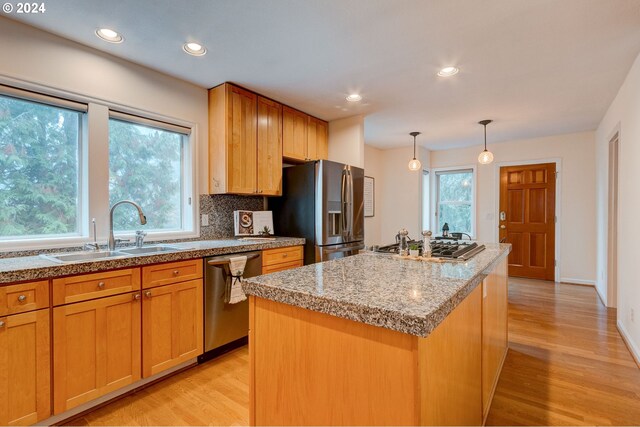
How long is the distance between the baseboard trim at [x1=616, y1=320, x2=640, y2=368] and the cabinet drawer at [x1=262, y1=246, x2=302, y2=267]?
2.83 m

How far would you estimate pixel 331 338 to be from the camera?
35.6 inches

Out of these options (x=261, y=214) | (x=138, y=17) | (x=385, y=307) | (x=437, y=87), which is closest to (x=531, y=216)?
(x=437, y=87)

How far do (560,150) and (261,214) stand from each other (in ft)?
15.7

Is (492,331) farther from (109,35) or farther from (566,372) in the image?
(109,35)

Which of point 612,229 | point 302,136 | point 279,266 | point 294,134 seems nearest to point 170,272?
point 279,266

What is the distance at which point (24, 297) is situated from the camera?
1.50 meters

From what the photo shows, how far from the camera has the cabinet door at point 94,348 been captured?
5.32 ft

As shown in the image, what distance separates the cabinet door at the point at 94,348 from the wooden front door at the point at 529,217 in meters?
5.21

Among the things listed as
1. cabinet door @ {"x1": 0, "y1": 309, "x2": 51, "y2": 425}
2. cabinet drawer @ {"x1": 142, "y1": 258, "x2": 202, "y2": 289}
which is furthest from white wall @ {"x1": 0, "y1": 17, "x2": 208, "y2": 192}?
cabinet door @ {"x1": 0, "y1": 309, "x2": 51, "y2": 425}

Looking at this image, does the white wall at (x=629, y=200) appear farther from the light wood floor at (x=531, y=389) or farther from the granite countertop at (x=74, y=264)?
the granite countertop at (x=74, y=264)

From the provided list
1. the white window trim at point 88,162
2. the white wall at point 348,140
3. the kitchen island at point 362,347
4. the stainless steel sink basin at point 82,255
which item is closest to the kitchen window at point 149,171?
the white window trim at point 88,162

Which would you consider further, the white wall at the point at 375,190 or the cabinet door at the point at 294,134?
the white wall at the point at 375,190

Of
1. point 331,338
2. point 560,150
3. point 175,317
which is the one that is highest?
point 560,150

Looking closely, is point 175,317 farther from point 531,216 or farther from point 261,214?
point 531,216
